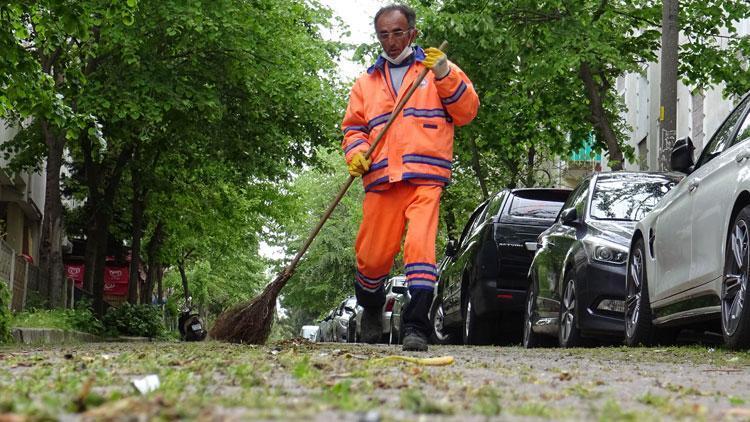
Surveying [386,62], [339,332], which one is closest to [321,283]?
[339,332]

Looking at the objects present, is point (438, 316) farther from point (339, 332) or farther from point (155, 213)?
point (155, 213)

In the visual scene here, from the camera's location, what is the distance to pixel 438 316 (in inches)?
616

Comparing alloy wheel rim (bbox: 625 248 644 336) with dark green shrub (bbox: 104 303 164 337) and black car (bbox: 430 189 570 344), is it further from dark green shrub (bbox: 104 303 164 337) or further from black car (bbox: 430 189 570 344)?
dark green shrub (bbox: 104 303 164 337)

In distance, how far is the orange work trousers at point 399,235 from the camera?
838 cm

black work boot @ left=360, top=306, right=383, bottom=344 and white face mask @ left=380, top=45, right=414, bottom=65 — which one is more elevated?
white face mask @ left=380, top=45, right=414, bottom=65

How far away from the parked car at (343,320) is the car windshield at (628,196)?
1524cm

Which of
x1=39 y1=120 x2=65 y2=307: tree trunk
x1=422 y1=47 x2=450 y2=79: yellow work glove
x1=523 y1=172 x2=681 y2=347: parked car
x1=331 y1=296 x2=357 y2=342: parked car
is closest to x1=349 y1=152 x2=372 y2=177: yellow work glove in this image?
x1=422 y1=47 x2=450 y2=79: yellow work glove

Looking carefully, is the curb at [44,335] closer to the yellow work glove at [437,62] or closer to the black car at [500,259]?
the black car at [500,259]

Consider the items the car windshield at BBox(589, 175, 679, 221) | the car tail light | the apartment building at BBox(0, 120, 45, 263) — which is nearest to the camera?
the car windshield at BBox(589, 175, 679, 221)

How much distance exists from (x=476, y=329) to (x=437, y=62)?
18.3 ft

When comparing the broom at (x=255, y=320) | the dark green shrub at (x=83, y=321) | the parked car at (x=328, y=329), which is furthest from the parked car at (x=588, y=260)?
the parked car at (x=328, y=329)

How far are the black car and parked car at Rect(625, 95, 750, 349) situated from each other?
2.72m

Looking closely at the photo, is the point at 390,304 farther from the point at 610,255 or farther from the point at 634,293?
the point at 634,293

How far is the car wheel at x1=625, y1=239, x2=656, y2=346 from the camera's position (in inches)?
398
